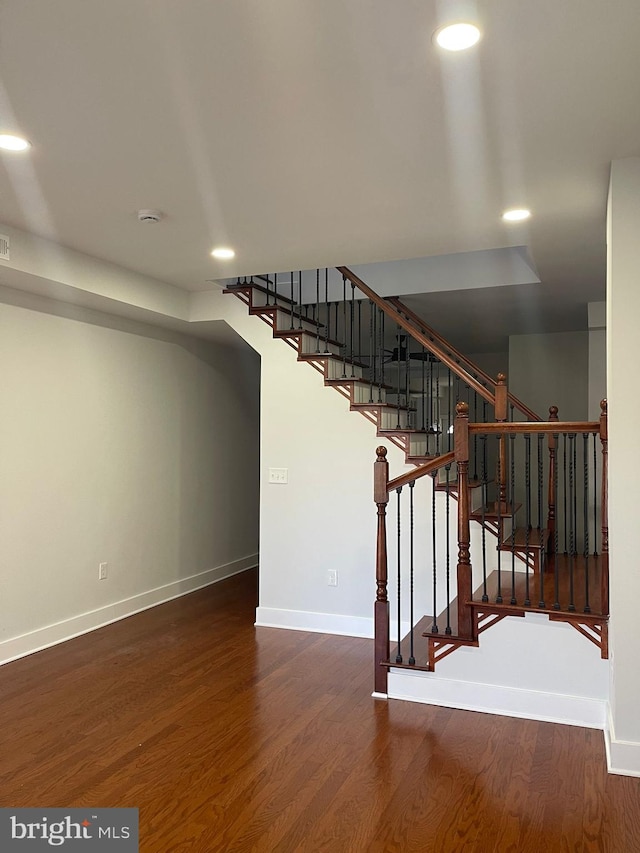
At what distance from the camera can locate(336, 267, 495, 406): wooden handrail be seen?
4754 millimetres

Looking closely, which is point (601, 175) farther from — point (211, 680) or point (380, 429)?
point (211, 680)

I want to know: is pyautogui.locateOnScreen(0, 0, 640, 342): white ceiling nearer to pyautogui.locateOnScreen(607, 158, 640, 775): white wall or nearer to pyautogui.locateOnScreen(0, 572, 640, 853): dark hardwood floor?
pyautogui.locateOnScreen(607, 158, 640, 775): white wall

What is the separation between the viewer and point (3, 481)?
14.4 ft

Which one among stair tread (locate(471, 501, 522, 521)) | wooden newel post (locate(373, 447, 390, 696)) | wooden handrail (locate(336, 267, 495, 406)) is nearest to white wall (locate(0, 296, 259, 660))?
wooden handrail (locate(336, 267, 495, 406))

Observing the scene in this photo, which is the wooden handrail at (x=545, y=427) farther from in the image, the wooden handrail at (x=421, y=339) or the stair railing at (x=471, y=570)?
the wooden handrail at (x=421, y=339)

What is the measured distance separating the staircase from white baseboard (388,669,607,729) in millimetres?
92

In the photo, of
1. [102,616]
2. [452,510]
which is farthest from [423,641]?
[102,616]

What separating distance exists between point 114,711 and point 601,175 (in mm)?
3648

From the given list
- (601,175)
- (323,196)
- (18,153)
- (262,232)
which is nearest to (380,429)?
(262,232)

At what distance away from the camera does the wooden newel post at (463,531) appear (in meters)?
3.67

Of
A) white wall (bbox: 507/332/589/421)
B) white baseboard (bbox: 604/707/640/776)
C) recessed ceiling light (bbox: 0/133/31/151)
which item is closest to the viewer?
recessed ceiling light (bbox: 0/133/31/151)

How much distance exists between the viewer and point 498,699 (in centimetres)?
359

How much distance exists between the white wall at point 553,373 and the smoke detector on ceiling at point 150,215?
4433 mm

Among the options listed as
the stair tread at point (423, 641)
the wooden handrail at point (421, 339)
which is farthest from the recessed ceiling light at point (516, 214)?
the stair tread at point (423, 641)
